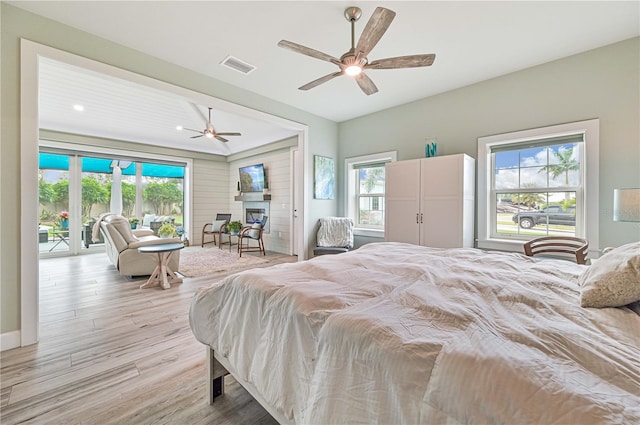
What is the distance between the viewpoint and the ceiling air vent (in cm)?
319

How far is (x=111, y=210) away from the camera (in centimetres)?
657

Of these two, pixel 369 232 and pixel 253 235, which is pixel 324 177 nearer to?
pixel 369 232

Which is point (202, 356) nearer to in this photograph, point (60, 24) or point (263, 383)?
point (263, 383)

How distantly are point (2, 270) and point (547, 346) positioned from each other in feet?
11.7

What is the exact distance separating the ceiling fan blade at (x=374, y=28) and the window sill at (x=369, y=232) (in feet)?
10.3

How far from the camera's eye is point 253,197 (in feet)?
23.4

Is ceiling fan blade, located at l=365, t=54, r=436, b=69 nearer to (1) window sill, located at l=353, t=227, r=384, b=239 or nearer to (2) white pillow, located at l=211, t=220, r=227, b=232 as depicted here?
(1) window sill, located at l=353, t=227, r=384, b=239

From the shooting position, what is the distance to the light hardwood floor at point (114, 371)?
1500 millimetres

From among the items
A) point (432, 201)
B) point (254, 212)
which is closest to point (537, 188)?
point (432, 201)

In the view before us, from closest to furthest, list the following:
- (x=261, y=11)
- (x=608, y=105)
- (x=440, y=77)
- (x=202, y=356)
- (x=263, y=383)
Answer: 1. (x=263, y=383)
2. (x=202, y=356)
3. (x=261, y=11)
4. (x=608, y=105)
5. (x=440, y=77)

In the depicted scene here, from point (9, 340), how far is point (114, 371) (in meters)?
1.14

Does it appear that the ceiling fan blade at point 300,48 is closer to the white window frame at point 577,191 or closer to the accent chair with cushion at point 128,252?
the white window frame at point 577,191

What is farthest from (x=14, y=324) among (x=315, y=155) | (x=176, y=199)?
(x=176, y=199)

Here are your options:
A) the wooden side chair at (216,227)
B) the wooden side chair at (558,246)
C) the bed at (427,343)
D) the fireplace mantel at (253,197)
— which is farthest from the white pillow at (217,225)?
the wooden side chair at (558,246)
